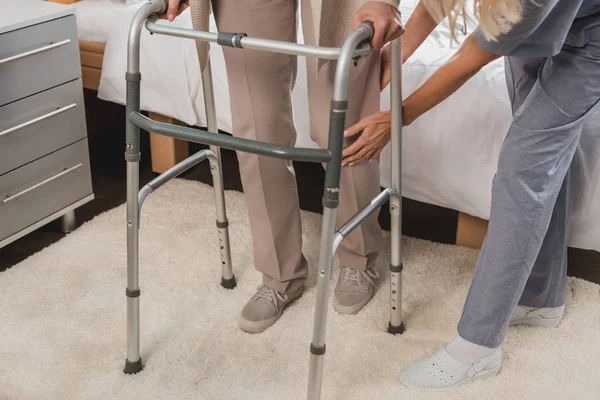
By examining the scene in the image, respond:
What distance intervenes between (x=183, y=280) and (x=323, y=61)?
0.75m

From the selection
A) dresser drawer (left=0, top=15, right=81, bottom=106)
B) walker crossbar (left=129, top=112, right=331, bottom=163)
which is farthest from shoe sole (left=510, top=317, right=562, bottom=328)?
dresser drawer (left=0, top=15, right=81, bottom=106)

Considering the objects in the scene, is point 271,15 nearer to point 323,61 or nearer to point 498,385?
point 323,61

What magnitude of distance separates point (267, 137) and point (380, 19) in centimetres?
45

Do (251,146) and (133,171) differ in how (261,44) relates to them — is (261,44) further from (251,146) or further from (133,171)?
(133,171)

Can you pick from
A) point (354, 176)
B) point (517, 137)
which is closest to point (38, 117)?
point (354, 176)

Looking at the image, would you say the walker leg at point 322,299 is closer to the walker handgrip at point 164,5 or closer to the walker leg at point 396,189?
the walker leg at point 396,189

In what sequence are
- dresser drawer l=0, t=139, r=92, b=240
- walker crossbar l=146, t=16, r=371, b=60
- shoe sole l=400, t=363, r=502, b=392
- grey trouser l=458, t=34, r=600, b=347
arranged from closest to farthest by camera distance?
1. walker crossbar l=146, t=16, r=371, b=60
2. grey trouser l=458, t=34, r=600, b=347
3. shoe sole l=400, t=363, r=502, b=392
4. dresser drawer l=0, t=139, r=92, b=240

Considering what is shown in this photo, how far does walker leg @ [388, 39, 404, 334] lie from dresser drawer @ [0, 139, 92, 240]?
987 mm

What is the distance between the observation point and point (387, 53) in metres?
1.61

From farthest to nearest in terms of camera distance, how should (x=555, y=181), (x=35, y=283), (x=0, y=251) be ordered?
(x=0, y=251), (x=35, y=283), (x=555, y=181)

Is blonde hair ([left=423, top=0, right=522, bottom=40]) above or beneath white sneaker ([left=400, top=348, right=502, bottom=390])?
above

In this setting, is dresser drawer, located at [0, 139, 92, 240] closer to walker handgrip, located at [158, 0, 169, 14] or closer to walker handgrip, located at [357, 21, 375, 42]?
walker handgrip, located at [158, 0, 169, 14]

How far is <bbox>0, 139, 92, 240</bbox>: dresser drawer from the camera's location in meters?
1.97

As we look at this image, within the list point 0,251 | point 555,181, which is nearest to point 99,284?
point 0,251
